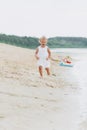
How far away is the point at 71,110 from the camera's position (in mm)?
8492

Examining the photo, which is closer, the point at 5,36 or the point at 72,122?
the point at 72,122

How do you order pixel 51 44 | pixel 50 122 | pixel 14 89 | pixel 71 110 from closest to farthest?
pixel 50 122 < pixel 71 110 < pixel 14 89 < pixel 51 44

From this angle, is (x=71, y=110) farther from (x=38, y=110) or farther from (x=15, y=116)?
(x=15, y=116)

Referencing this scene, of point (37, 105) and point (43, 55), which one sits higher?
point (43, 55)

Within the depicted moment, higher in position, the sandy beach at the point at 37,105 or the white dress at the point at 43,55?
the white dress at the point at 43,55

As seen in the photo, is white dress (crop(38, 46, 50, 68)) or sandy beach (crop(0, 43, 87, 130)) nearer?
sandy beach (crop(0, 43, 87, 130))

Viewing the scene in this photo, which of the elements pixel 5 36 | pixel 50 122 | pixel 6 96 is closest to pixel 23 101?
pixel 6 96

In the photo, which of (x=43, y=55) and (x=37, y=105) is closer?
(x=37, y=105)

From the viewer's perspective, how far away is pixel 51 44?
7650cm

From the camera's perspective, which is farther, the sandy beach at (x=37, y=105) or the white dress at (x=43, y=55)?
the white dress at (x=43, y=55)

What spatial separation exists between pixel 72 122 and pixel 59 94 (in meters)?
3.19

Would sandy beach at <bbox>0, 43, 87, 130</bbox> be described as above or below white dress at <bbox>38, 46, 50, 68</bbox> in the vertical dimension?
below

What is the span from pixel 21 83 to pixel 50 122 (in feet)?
13.3

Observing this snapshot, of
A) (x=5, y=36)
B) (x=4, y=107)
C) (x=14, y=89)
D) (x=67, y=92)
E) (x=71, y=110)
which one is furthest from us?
(x=5, y=36)
